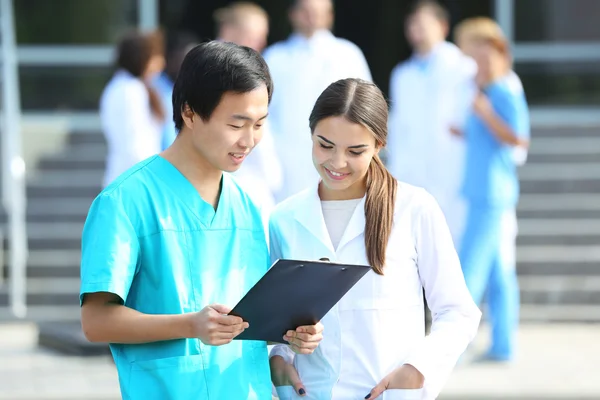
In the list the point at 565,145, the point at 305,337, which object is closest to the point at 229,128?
the point at 305,337

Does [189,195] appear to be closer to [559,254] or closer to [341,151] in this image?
[341,151]

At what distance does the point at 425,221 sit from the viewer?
2969mm

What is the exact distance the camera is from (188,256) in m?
2.72

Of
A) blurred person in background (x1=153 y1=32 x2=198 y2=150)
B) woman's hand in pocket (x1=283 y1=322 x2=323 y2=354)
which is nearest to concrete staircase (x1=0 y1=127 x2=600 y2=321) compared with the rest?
blurred person in background (x1=153 y1=32 x2=198 y2=150)

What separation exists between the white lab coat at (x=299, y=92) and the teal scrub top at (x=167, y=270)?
4173mm

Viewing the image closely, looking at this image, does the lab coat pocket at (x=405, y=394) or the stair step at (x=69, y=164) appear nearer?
the lab coat pocket at (x=405, y=394)

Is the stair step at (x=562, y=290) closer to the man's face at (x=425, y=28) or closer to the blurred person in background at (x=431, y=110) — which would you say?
the blurred person in background at (x=431, y=110)

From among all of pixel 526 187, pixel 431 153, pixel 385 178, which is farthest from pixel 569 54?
pixel 385 178

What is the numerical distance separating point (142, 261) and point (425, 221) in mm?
722

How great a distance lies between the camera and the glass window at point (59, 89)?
36.2 feet

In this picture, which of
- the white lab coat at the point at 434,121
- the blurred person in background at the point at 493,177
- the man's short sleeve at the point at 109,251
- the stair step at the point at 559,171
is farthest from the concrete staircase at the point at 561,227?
Answer: the man's short sleeve at the point at 109,251

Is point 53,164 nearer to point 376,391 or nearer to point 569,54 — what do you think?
point 569,54

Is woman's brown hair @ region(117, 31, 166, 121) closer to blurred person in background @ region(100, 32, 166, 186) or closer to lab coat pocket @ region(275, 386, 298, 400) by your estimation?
blurred person in background @ region(100, 32, 166, 186)

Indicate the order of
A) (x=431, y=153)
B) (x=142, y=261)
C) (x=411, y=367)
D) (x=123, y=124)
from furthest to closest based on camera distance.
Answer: (x=431, y=153) → (x=123, y=124) → (x=411, y=367) → (x=142, y=261)
